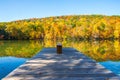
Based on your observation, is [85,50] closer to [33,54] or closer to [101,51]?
[101,51]

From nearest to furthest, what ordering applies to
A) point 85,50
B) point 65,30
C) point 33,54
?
point 33,54, point 85,50, point 65,30

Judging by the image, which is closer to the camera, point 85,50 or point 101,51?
point 101,51

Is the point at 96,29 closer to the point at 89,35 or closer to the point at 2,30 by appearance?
the point at 89,35

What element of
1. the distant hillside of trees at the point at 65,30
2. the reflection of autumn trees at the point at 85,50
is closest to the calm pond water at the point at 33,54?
the reflection of autumn trees at the point at 85,50

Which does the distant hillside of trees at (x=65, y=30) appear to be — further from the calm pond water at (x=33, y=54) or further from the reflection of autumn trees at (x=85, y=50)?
the calm pond water at (x=33, y=54)

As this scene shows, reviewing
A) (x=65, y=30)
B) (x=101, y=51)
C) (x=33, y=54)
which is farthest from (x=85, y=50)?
(x=65, y=30)

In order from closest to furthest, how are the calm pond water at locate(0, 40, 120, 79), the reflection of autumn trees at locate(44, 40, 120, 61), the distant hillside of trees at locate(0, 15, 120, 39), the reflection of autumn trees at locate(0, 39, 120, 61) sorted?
the calm pond water at locate(0, 40, 120, 79)
the reflection of autumn trees at locate(44, 40, 120, 61)
the reflection of autumn trees at locate(0, 39, 120, 61)
the distant hillside of trees at locate(0, 15, 120, 39)

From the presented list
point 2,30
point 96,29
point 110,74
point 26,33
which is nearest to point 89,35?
point 96,29

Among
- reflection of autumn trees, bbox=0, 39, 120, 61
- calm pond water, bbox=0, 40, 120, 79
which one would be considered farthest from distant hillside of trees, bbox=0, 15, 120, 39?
calm pond water, bbox=0, 40, 120, 79

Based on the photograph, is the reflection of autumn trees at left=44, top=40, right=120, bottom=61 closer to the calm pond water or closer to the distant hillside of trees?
the calm pond water

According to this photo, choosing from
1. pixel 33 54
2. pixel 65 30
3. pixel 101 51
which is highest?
pixel 65 30

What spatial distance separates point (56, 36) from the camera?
356 ft

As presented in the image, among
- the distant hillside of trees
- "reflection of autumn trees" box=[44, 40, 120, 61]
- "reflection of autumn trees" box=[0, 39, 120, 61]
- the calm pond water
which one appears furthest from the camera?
the distant hillside of trees

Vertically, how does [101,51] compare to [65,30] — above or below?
below
